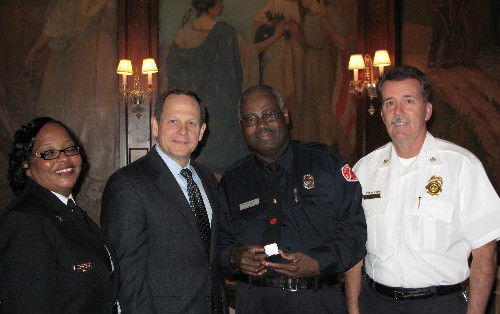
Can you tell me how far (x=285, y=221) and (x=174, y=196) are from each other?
663mm

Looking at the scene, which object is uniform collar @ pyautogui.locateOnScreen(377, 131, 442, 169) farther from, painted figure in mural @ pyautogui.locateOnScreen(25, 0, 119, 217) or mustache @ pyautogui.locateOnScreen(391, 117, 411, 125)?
painted figure in mural @ pyautogui.locateOnScreen(25, 0, 119, 217)

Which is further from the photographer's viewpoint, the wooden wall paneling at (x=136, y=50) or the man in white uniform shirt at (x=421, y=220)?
the wooden wall paneling at (x=136, y=50)

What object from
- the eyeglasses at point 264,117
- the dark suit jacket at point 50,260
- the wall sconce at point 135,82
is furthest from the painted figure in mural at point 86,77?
the dark suit jacket at point 50,260

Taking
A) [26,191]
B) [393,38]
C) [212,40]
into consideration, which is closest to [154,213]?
[26,191]

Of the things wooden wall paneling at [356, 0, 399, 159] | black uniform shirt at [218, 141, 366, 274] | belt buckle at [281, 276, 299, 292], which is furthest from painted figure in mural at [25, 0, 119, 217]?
belt buckle at [281, 276, 299, 292]

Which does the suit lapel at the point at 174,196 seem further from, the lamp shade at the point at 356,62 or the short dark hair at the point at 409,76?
the lamp shade at the point at 356,62

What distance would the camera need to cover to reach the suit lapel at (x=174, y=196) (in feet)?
7.44

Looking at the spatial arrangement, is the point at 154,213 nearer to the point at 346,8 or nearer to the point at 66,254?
the point at 66,254

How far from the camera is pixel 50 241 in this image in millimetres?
1876

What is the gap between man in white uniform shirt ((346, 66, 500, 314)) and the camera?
7.50 ft

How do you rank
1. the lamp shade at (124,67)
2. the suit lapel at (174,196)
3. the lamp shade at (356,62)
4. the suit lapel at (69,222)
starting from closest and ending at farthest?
the suit lapel at (69,222) < the suit lapel at (174,196) < the lamp shade at (124,67) < the lamp shade at (356,62)

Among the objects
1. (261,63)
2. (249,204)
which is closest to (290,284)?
(249,204)

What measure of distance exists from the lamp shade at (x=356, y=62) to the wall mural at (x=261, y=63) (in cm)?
57

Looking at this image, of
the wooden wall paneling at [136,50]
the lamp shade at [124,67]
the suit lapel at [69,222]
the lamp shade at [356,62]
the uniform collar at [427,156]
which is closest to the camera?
the suit lapel at [69,222]
